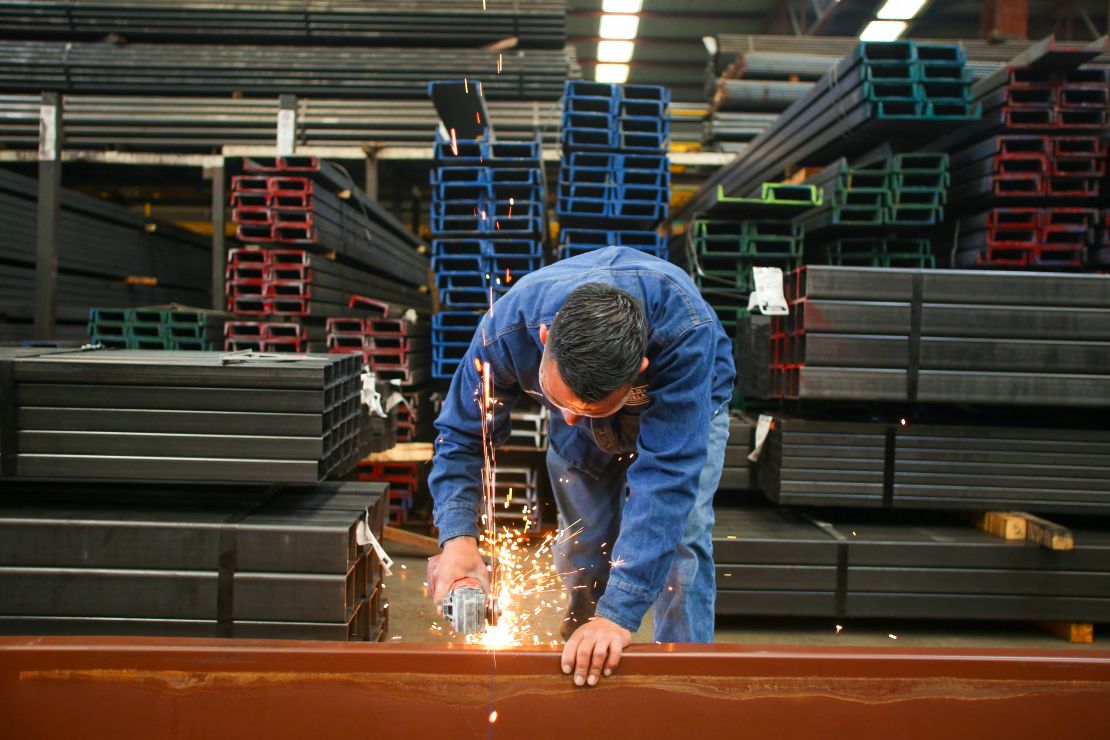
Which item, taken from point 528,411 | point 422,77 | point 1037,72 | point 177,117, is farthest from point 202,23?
point 1037,72

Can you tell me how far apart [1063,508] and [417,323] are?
4415 mm

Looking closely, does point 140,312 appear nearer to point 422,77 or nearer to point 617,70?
point 422,77

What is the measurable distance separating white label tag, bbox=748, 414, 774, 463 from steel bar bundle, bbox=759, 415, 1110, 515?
158 millimetres

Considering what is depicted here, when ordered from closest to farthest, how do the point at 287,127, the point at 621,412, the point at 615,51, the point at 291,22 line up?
the point at 621,412 → the point at 287,127 → the point at 291,22 → the point at 615,51

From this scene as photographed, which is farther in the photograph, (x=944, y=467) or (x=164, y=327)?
(x=164, y=327)

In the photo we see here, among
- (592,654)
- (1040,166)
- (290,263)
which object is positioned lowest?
(592,654)

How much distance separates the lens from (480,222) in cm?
535

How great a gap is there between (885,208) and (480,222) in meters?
2.82

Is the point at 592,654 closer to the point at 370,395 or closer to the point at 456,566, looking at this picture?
the point at 456,566

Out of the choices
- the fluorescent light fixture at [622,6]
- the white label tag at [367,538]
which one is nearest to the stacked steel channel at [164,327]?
the white label tag at [367,538]

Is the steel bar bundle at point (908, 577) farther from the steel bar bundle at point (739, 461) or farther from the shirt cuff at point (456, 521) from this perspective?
the shirt cuff at point (456, 521)

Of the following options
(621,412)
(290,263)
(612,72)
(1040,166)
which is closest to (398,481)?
(290,263)

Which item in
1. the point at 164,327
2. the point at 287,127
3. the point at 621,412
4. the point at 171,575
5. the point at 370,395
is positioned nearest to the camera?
the point at 621,412

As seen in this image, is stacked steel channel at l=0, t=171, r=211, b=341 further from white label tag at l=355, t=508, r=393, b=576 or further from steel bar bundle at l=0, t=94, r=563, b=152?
white label tag at l=355, t=508, r=393, b=576
